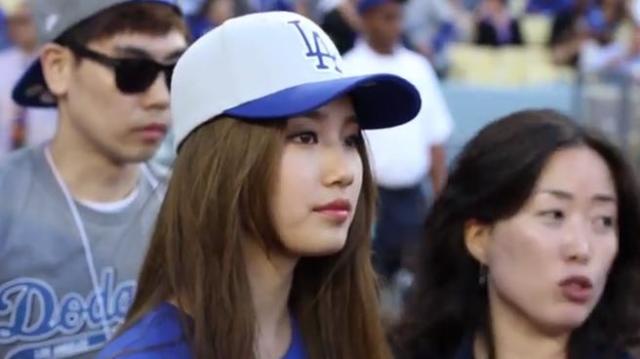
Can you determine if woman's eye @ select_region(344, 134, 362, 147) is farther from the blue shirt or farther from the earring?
the earring

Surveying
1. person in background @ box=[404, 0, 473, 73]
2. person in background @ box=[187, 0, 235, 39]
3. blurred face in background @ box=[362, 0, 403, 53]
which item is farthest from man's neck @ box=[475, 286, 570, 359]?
person in background @ box=[404, 0, 473, 73]

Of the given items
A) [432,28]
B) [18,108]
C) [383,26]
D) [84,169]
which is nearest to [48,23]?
[84,169]

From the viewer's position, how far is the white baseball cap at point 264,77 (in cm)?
299

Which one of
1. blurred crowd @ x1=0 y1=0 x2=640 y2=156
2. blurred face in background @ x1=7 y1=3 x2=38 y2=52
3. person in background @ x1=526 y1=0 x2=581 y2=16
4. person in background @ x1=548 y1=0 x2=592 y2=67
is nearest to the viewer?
blurred face in background @ x1=7 y1=3 x2=38 y2=52

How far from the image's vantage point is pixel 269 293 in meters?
3.11

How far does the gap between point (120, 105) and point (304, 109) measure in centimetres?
171

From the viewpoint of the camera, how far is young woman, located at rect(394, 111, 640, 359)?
364 centimetres

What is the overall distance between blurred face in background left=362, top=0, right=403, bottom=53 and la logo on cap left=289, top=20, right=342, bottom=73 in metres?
6.46

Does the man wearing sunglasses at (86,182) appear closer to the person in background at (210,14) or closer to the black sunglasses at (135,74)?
the black sunglasses at (135,74)

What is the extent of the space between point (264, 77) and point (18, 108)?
4720mm

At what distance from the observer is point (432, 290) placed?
402 centimetres

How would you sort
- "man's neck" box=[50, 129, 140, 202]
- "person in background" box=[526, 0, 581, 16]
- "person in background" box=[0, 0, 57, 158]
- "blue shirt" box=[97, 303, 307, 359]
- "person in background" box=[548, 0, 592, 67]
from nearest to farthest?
A: "blue shirt" box=[97, 303, 307, 359]
"man's neck" box=[50, 129, 140, 202]
"person in background" box=[0, 0, 57, 158]
"person in background" box=[548, 0, 592, 67]
"person in background" box=[526, 0, 581, 16]

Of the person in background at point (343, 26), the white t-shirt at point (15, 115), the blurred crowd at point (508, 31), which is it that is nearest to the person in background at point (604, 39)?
the blurred crowd at point (508, 31)

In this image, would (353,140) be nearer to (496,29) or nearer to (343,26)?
(343,26)
